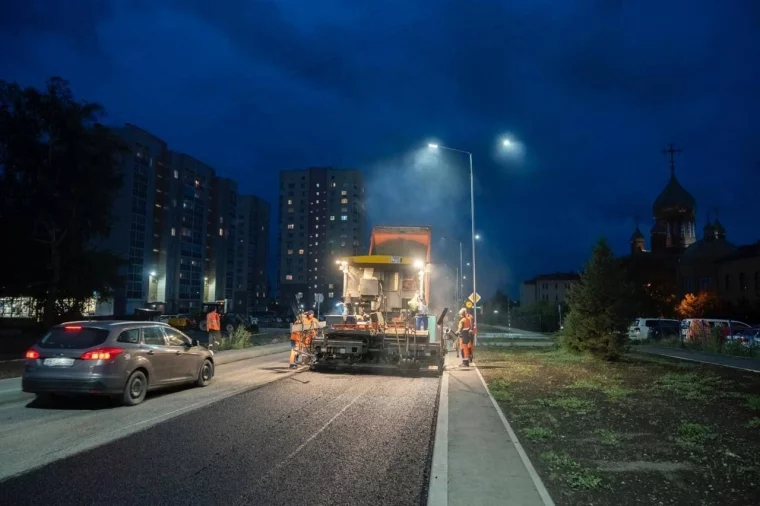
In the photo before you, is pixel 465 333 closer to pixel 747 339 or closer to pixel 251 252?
pixel 747 339

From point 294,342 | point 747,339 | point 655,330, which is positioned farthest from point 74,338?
point 655,330

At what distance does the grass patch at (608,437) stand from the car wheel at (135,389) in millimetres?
8054

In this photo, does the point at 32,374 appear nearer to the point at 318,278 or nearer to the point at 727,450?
the point at 727,450

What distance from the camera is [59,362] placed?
9.83 meters

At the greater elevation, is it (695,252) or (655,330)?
(695,252)

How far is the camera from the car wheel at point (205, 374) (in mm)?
13118

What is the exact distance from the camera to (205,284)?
3910 inches

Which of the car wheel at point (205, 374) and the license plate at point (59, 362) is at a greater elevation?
the license plate at point (59, 362)

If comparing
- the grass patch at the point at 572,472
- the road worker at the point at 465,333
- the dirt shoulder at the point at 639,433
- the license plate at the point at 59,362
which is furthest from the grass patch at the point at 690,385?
the license plate at the point at 59,362

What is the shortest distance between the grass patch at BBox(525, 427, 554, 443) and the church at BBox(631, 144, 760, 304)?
5094 centimetres

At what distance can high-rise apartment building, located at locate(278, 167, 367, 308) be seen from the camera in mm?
130750

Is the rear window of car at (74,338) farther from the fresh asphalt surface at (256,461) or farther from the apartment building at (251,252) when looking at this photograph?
the apartment building at (251,252)

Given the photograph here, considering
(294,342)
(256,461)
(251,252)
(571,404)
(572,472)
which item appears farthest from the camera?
(251,252)

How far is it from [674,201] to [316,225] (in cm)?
7488
